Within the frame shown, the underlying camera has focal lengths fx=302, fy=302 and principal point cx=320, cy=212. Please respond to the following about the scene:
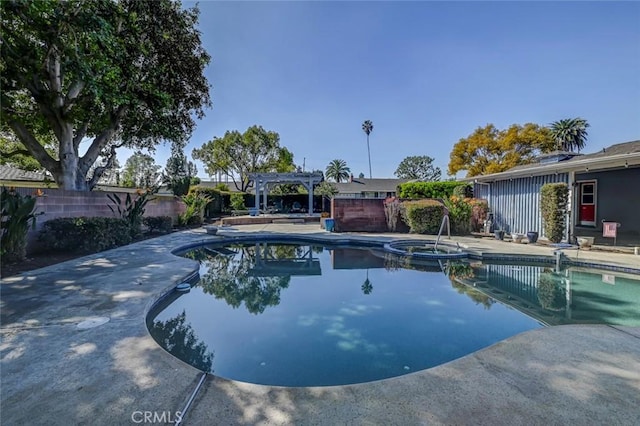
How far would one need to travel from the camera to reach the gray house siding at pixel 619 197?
10.8m

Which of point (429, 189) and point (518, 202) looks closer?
point (518, 202)

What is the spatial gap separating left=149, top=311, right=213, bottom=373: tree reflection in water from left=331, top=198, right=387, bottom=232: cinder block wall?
10.4 m

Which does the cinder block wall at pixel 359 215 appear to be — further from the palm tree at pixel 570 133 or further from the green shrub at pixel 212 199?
the palm tree at pixel 570 133

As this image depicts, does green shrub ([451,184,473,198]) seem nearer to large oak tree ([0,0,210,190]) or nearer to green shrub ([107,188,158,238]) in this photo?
large oak tree ([0,0,210,190])

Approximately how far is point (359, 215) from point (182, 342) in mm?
11301

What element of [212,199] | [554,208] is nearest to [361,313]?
[554,208]

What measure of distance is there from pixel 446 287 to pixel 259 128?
28.2m

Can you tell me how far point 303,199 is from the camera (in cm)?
2781

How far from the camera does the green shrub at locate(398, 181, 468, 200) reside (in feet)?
61.8

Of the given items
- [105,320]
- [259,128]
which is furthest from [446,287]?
[259,128]

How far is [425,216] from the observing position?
42.8 ft

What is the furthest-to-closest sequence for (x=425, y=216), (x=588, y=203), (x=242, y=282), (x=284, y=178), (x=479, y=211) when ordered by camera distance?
(x=284, y=178) → (x=479, y=211) → (x=425, y=216) → (x=588, y=203) → (x=242, y=282)

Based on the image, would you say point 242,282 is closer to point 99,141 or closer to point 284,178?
point 99,141

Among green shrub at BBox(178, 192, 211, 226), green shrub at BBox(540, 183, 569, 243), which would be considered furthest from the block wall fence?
green shrub at BBox(540, 183, 569, 243)
